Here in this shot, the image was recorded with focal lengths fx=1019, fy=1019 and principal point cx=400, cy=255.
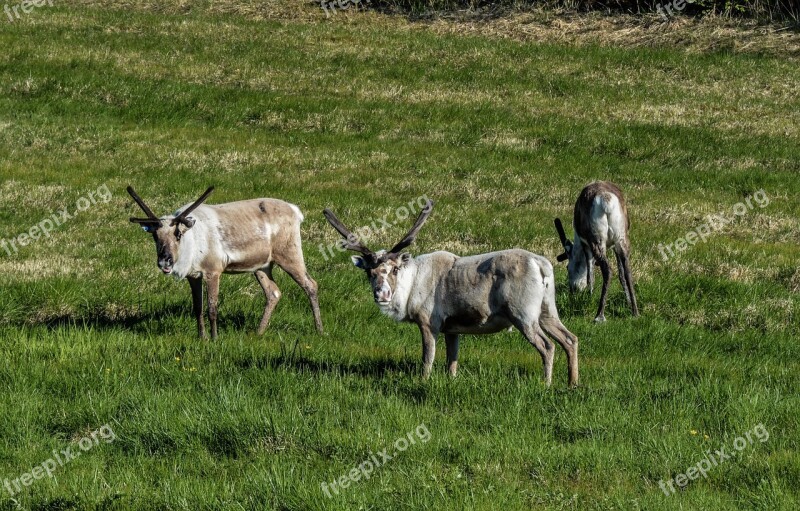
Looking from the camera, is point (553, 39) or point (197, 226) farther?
point (553, 39)

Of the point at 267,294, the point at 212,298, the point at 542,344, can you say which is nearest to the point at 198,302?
the point at 212,298

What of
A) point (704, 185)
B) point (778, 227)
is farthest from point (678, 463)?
point (704, 185)

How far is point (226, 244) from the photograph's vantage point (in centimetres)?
1196

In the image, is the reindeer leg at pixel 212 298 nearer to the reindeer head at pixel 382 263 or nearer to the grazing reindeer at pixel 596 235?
the reindeer head at pixel 382 263

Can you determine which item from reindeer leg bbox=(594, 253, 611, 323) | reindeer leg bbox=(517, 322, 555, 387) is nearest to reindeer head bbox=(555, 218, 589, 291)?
reindeer leg bbox=(594, 253, 611, 323)

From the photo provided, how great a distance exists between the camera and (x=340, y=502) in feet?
21.9

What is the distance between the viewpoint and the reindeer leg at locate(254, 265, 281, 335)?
1209 cm

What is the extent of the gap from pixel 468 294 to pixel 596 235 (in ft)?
16.9

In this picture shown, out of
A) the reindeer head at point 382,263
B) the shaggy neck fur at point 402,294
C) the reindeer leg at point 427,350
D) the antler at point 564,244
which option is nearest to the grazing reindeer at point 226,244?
the reindeer head at point 382,263

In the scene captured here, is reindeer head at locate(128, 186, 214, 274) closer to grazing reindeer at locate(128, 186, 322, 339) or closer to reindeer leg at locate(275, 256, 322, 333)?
grazing reindeer at locate(128, 186, 322, 339)

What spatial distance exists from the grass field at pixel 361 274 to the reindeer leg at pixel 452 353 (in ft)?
1.06

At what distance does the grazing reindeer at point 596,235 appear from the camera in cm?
1389

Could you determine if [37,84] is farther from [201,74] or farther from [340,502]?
[340,502]

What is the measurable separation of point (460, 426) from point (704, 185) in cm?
1361
